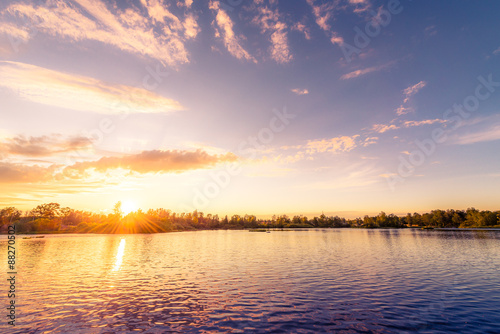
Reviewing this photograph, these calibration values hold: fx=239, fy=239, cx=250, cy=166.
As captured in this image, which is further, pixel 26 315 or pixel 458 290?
pixel 458 290

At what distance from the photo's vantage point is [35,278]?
42.2 m

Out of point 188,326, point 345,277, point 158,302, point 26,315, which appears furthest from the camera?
point 345,277

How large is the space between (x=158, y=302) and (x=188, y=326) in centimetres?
906

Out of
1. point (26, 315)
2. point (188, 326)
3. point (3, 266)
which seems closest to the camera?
point (188, 326)

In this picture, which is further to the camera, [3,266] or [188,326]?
[3,266]

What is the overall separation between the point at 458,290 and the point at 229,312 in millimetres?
32553

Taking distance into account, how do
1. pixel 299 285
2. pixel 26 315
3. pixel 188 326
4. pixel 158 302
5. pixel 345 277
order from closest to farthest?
pixel 188 326 < pixel 26 315 < pixel 158 302 < pixel 299 285 < pixel 345 277

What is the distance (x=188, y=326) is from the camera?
72.5 feet

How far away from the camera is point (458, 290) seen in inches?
1324

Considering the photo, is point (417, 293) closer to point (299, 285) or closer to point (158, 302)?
point (299, 285)

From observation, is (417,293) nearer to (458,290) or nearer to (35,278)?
(458,290)

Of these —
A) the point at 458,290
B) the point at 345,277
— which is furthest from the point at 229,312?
the point at 458,290

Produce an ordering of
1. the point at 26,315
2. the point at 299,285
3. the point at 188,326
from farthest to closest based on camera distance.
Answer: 1. the point at 299,285
2. the point at 26,315
3. the point at 188,326

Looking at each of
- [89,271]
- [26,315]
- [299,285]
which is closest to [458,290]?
[299,285]
